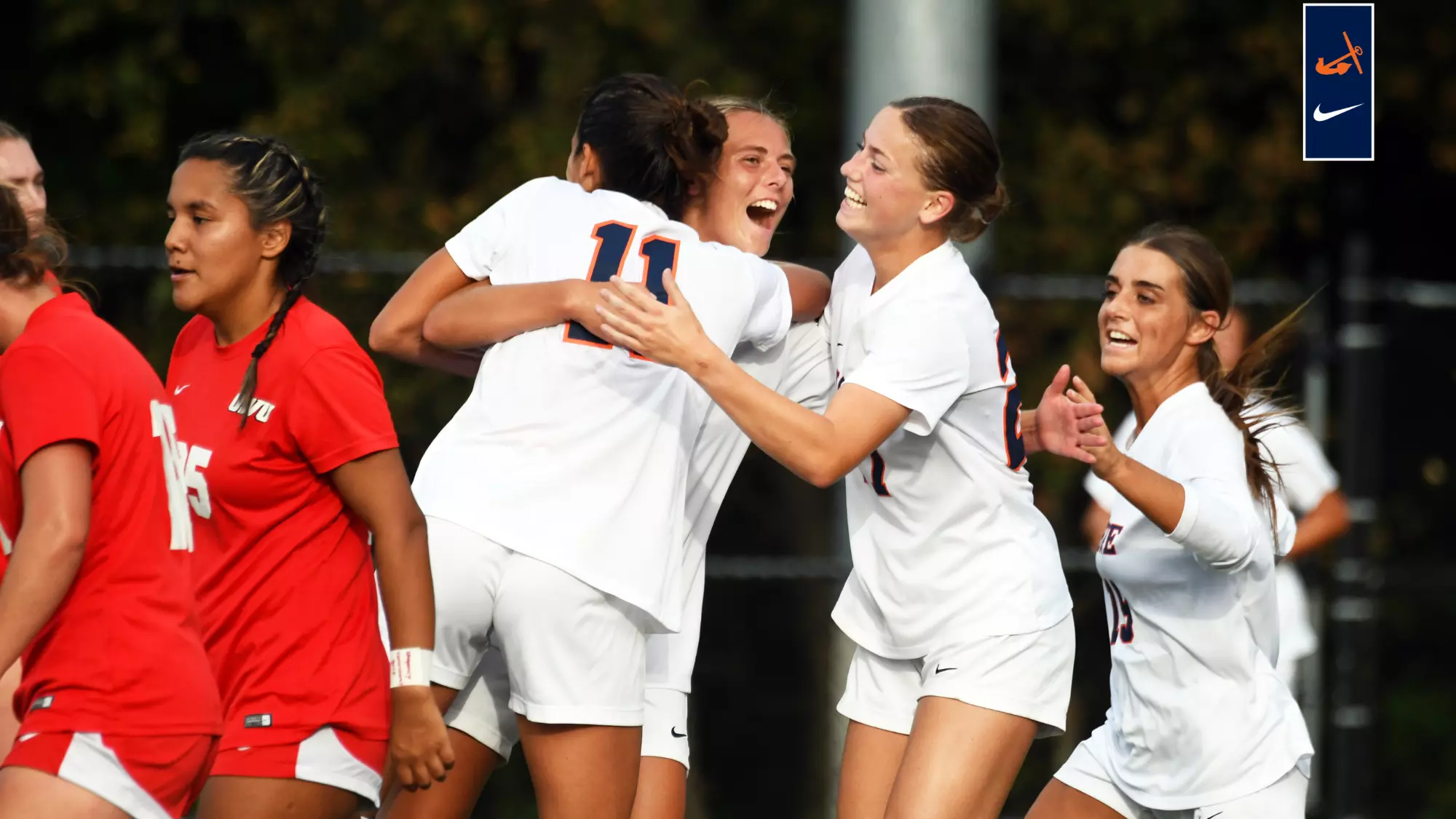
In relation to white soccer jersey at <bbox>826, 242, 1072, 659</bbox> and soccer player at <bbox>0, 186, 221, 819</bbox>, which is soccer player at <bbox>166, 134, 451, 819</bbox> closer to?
soccer player at <bbox>0, 186, 221, 819</bbox>

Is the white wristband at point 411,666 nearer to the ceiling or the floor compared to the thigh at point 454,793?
nearer to the ceiling

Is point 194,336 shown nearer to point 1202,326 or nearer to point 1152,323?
point 1152,323

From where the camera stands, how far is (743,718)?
7.87 metres

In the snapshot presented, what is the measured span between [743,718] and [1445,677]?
3.17 meters

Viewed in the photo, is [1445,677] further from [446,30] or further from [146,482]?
[146,482]

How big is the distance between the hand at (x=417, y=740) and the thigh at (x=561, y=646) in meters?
0.24

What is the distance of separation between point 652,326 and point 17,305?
1.11 metres

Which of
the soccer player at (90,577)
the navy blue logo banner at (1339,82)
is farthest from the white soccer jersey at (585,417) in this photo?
the navy blue logo banner at (1339,82)

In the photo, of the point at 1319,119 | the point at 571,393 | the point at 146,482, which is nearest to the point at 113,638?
the point at 146,482

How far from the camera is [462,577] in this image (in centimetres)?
351

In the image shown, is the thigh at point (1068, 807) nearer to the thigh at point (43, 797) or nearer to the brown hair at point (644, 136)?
the brown hair at point (644, 136)

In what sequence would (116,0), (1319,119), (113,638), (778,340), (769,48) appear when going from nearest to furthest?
(113,638)
(778,340)
(1319,119)
(116,0)
(769,48)

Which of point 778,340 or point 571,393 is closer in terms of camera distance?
point 571,393

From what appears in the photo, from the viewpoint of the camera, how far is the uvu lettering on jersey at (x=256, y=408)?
323 centimetres
